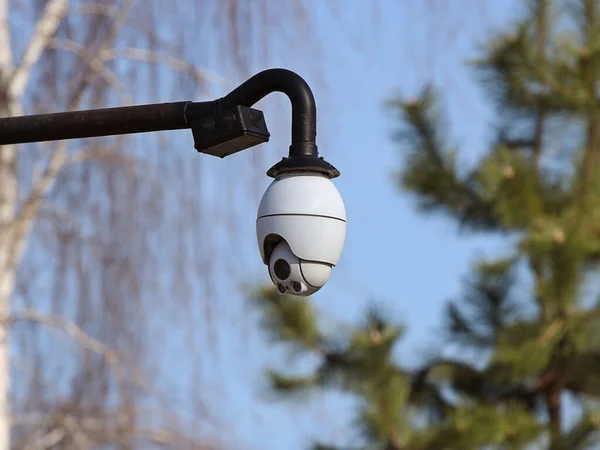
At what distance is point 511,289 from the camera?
729 centimetres

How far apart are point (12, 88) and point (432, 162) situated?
11.5ft

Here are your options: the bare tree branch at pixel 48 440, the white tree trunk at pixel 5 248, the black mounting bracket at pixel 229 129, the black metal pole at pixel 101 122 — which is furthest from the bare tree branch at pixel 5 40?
the black mounting bracket at pixel 229 129

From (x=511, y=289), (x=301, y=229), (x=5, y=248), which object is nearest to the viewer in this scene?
(x=301, y=229)

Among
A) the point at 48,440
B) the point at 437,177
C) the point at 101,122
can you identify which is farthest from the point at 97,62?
the point at 437,177

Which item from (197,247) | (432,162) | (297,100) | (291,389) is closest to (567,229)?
(432,162)

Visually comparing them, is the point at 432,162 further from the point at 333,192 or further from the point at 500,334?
the point at 333,192

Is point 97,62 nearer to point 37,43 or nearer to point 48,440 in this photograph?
point 37,43

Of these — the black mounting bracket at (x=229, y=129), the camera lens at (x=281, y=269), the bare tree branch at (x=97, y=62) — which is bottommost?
the camera lens at (x=281, y=269)

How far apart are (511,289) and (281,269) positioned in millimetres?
5138

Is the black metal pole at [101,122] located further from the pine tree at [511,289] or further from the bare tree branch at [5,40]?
the pine tree at [511,289]

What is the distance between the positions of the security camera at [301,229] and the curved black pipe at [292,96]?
0.23 ft

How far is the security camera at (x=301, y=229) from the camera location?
7.45ft

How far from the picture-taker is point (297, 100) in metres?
2.36

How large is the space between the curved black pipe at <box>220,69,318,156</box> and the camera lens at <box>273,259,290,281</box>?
21cm
